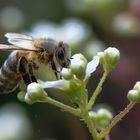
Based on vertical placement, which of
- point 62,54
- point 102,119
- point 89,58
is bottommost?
point 89,58

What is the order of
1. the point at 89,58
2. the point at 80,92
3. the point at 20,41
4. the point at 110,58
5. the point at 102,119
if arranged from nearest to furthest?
the point at 80,92 → the point at 110,58 → the point at 102,119 → the point at 20,41 → the point at 89,58

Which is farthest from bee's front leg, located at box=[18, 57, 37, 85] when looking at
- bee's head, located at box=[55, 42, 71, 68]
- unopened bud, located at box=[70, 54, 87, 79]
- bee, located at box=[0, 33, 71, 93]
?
unopened bud, located at box=[70, 54, 87, 79]

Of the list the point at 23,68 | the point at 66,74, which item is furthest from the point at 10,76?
the point at 66,74

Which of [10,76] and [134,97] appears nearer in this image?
[134,97]

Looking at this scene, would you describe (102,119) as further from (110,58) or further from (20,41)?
(20,41)

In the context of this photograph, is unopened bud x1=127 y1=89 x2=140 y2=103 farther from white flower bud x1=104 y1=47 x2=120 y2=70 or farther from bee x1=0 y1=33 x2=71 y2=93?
bee x1=0 y1=33 x2=71 y2=93

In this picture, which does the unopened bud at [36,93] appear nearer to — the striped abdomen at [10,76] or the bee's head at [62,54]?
the bee's head at [62,54]

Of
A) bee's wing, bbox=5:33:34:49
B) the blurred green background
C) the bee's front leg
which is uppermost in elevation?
bee's wing, bbox=5:33:34:49

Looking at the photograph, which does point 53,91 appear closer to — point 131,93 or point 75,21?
point 75,21
